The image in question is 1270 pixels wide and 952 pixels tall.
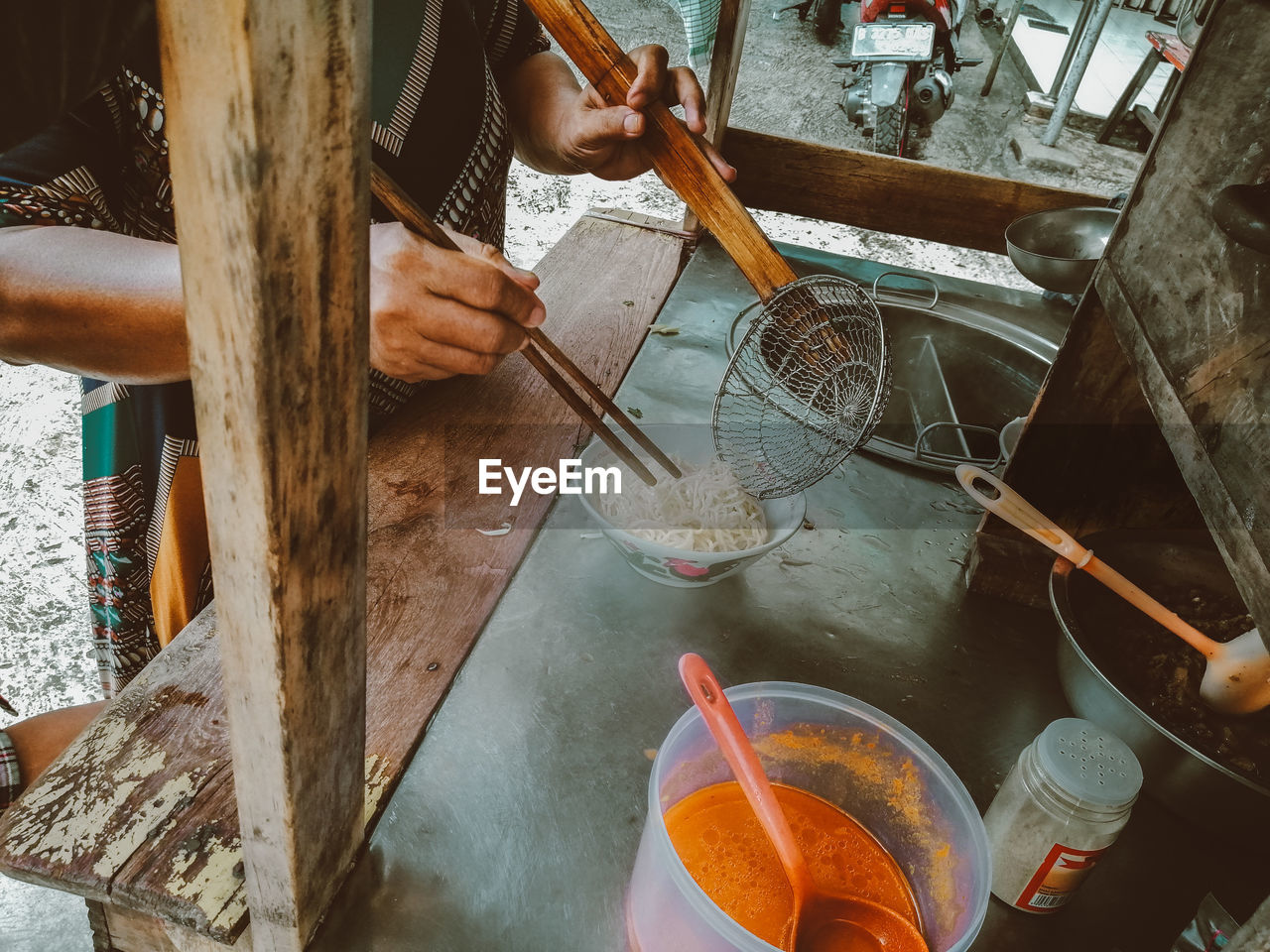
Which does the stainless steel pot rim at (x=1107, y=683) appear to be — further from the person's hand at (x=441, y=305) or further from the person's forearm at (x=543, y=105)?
the person's forearm at (x=543, y=105)

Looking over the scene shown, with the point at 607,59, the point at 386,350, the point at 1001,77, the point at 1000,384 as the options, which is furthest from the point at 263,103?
the point at 1001,77

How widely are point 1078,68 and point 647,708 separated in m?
7.36

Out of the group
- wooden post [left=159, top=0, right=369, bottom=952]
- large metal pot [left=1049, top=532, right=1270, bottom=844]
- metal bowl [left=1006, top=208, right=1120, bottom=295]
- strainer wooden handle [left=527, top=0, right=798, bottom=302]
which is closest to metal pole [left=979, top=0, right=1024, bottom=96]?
metal bowl [left=1006, top=208, right=1120, bottom=295]

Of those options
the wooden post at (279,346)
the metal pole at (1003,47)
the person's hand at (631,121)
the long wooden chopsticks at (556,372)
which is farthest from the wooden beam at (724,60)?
the metal pole at (1003,47)

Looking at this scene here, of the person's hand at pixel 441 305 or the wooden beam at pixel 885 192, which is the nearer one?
the person's hand at pixel 441 305

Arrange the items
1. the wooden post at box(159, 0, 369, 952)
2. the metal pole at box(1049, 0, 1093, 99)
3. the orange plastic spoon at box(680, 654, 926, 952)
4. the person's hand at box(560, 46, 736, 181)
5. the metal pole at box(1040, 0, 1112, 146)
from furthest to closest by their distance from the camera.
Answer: the metal pole at box(1049, 0, 1093, 99), the metal pole at box(1040, 0, 1112, 146), the person's hand at box(560, 46, 736, 181), the orange plastic spoon at box(680, 654, 926, 952), the wooden post at box(159, 0, 369, 952)

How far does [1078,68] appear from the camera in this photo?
21.6ft

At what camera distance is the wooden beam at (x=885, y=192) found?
106 inches

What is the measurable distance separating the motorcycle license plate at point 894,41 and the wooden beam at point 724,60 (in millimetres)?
5605

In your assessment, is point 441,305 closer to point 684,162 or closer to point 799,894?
point 684,162

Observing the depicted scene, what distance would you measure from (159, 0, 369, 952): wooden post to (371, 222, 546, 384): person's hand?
69cm

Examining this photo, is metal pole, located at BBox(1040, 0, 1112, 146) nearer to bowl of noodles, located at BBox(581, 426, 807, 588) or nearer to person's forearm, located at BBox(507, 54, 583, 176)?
person's forearm, located at BBox(507, 54, 583, 176)

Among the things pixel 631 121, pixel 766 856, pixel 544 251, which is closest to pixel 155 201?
pixel 631 121

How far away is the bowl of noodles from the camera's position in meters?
1.46
